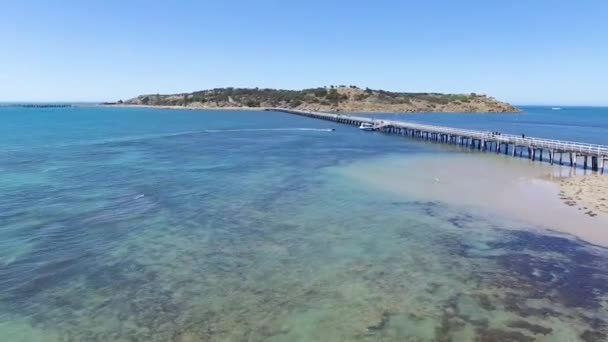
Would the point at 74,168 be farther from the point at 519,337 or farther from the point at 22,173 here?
the point at 519,337

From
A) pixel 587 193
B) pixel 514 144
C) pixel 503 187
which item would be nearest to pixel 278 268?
pixel 503 187

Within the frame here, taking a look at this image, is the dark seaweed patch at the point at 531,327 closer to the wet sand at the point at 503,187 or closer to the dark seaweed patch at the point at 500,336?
the dark seaweed patch at the point at 500,336

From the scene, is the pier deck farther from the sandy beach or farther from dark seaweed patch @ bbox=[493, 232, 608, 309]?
dark seaweed patch @ bbox=[493, 232, 608, 309]

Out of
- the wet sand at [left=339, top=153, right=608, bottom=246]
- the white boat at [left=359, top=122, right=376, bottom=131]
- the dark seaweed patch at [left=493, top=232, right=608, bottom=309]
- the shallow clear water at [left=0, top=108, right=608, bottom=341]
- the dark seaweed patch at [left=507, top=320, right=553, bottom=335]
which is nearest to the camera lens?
the dark seaweed patch at [left=507, top=320, right=553, bottom=335]

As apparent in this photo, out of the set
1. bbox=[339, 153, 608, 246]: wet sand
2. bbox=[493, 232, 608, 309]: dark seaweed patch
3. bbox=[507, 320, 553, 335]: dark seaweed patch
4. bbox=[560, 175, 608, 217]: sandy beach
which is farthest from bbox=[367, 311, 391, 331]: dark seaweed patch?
bbox=[560, 175, 608, 217]: sandy beach

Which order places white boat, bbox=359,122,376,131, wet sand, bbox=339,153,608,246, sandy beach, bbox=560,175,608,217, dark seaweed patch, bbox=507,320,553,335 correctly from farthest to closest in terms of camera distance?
1. white boat, bbox=359,122,376,131
2. sandy beach, bbox=560,175,608,217
3. wet sand, bbox=339,153,608,246
4. dark seaweed patch, bbox=507,320,553,335

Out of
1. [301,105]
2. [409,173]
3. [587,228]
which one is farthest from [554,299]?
[301,105]

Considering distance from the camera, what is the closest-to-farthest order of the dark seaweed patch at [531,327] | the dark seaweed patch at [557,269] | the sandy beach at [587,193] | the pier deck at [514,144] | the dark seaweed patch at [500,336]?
1. the dark seaweed patch at [500,336]
2. the dark seaweed patch at [531,327]
3. the dark seaweed patch at [557,269]
4. the sandy beach at [587,193]
5. the pier deck at [514,144]

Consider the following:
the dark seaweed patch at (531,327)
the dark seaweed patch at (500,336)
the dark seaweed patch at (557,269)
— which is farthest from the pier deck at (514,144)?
A: the dark seaweed patch at (500,336)
